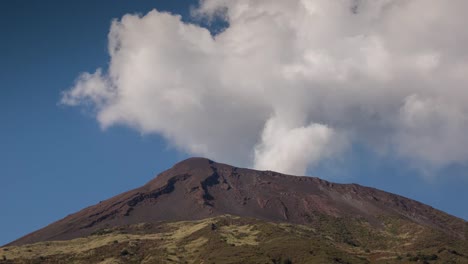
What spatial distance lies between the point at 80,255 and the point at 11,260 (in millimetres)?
24977

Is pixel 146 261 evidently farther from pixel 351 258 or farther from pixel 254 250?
pixel 351 258

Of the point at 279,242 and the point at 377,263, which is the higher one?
the point at 279,242

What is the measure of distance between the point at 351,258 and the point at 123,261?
82.3 metres

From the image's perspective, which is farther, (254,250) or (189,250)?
(189,250)

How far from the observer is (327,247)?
189 metres

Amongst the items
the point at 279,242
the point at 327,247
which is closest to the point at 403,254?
the point at 327,247

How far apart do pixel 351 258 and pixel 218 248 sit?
158ft

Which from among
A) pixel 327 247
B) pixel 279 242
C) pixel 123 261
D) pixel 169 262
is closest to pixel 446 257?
pixel 327 247

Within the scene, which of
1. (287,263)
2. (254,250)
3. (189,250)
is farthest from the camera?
(189,250)

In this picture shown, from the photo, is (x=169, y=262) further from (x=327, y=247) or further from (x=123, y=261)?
(x=327, y=247)

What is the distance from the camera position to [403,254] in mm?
192500

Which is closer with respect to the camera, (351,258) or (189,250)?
(351,258)

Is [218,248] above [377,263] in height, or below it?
above

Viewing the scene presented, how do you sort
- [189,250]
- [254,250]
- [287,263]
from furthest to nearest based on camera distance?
1. [189,250]
2. [254,250]
3. [287,263]
